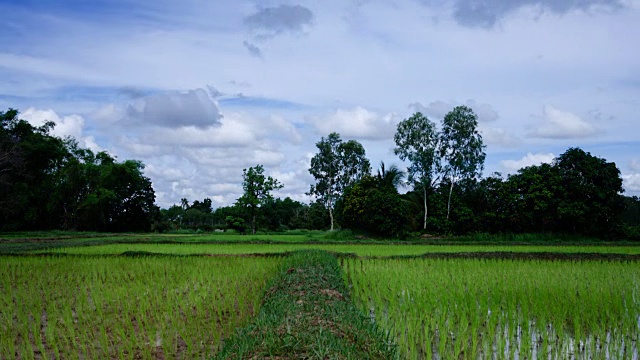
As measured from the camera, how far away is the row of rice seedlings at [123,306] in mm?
5340

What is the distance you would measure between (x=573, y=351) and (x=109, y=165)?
1732 inches

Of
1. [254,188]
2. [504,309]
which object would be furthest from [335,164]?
[504,309]

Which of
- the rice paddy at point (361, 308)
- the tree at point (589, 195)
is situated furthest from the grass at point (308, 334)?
the tree at point (589, 195)

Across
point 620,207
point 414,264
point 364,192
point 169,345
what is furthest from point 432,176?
point 169,345

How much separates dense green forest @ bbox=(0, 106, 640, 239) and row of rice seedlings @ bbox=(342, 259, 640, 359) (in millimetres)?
17239

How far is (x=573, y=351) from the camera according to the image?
5.27 meters

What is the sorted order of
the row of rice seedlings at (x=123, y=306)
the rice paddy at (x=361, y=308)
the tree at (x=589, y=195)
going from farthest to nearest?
the tree at (x=589, y=195), the row of rice seedlings at (x=123, y=306), the rice paddy at (x=361, y=308)

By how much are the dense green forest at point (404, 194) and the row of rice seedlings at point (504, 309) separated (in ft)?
56.6

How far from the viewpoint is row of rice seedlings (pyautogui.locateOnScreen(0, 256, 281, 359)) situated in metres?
5.34

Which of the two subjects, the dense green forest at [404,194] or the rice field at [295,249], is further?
the dense green forest at [404,194]

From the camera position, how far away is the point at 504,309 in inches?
283

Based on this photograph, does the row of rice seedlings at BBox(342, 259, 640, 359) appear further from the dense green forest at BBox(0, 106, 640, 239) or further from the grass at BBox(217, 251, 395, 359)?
the dense green forest at BBox(0, 106, 640, 239)

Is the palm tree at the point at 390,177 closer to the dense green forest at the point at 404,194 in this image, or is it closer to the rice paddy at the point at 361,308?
the dense green forest at the point at 404,194

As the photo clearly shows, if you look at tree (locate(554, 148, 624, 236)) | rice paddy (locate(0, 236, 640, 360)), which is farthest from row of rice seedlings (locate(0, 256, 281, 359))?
tree (locate(554, 148, 624, 236))
